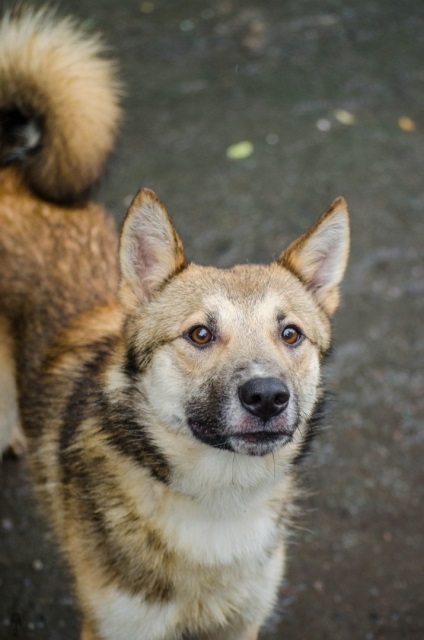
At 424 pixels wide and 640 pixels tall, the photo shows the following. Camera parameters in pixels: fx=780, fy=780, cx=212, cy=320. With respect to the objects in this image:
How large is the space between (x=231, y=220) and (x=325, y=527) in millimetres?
2417

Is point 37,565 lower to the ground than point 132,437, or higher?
lower

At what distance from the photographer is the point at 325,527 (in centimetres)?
383

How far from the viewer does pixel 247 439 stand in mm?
2443

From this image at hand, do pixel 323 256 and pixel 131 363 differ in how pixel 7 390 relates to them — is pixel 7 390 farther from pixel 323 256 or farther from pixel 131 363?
pixel 323 256

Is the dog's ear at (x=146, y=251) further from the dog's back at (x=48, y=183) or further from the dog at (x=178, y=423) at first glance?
the dog's back at (x=48, y=183)

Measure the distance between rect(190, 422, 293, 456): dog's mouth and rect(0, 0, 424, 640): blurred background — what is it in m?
0.77

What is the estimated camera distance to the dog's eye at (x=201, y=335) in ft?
8.47

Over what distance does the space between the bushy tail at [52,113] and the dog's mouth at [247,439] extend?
5.31ft

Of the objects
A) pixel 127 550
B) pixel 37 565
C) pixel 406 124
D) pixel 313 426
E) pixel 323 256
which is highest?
pixel 323 256

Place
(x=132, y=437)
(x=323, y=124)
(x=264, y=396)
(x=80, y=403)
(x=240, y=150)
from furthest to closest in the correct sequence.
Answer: (x=323, y=124) → (x=240, y=150) → (x=80, y=403) → (x=132, y=437) → (x=264, y=396)

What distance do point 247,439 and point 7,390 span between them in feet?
4.94

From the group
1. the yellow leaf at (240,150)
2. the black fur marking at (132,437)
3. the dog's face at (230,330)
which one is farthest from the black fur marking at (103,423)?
the yellow leaf at (240,150)

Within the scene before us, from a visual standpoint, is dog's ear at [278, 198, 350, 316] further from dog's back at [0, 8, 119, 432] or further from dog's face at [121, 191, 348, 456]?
dog's back at [0, 8, 119, 432]

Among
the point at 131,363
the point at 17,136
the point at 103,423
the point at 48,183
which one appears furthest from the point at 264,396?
the point at 17,136
